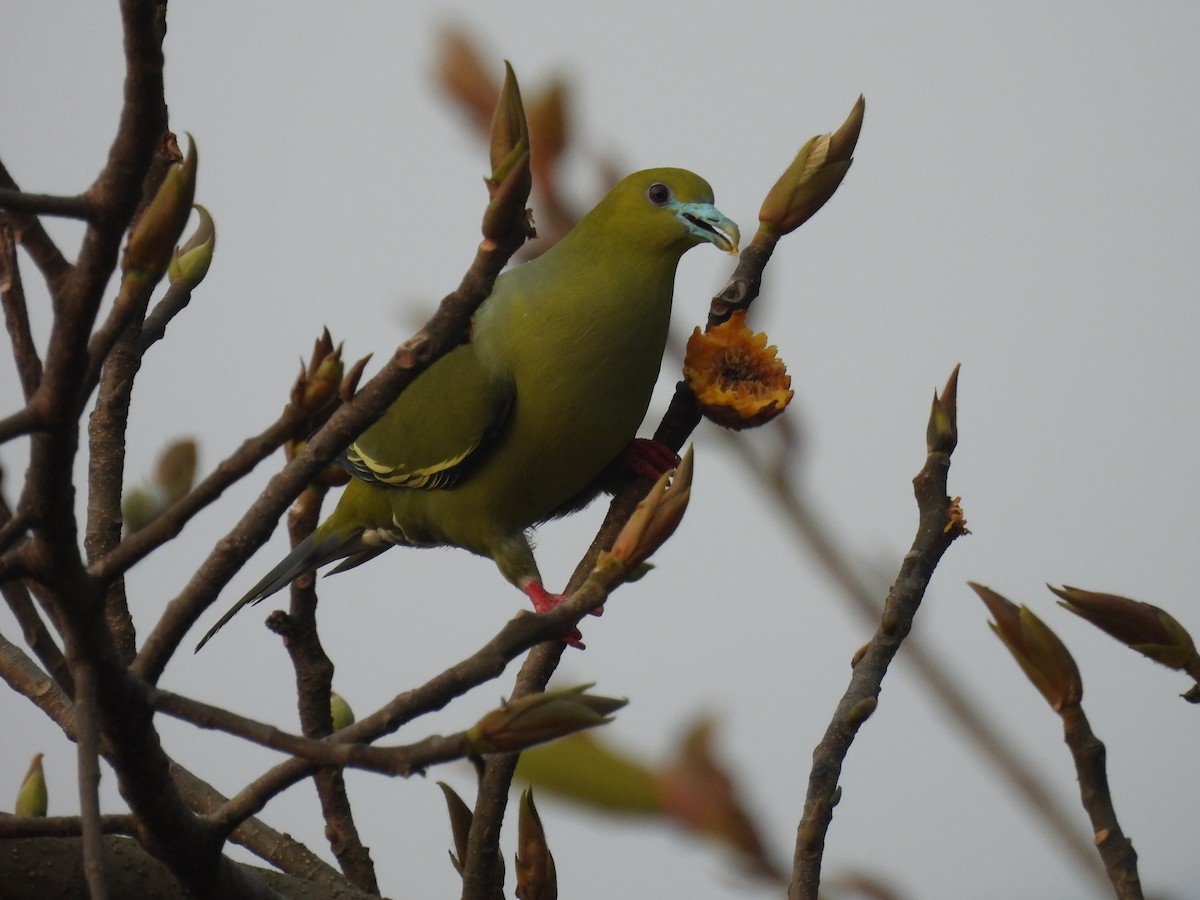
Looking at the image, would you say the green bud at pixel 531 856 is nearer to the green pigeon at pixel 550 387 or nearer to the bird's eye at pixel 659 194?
the green pigeon at pixel 550 387

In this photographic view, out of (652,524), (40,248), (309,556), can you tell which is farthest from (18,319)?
(309,556)

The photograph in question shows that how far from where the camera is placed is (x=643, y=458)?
2.30 metres

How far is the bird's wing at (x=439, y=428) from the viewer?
7.46 feet

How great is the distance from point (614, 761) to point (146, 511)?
963mm

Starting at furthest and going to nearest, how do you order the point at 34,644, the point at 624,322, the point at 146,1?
the point at 624,322, the point at 34,644, the point at 146,1

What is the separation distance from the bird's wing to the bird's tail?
0.19 meters

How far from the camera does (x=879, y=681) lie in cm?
112

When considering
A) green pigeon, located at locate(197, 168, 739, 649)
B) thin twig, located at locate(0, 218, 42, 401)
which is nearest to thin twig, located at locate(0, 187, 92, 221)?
thin twig, located at locate(0, 218, 42, 401)

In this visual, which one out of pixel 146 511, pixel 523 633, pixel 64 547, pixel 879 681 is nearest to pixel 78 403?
pixel 64 547

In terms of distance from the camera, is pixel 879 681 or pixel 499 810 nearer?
pixel 879 681

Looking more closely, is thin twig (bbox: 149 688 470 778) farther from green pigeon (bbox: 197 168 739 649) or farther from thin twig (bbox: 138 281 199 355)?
green pigeon (bbox: 197 168 739 649)

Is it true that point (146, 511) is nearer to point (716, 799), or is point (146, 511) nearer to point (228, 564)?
point (228, 564)

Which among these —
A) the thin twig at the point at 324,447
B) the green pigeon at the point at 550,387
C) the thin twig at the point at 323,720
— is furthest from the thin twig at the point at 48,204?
the green pigeon at the point at 550,387

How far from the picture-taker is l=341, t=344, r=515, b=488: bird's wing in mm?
2273
